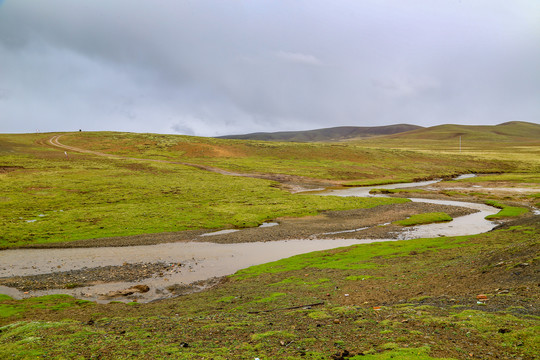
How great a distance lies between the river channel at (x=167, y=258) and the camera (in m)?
25.7

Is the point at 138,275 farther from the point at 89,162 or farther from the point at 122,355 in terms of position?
the point at 89,162

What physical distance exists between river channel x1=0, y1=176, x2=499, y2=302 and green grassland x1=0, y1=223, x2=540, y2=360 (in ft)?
10.9

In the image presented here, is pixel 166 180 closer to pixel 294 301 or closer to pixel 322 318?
pixel 294 301

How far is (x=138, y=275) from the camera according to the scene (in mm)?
28531

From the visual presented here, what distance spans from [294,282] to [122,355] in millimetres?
13805

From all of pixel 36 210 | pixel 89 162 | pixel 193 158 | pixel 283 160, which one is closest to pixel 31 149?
pixel 89 162

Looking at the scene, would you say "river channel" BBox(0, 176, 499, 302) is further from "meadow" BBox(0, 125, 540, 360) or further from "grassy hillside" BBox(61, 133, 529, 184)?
"grassy hillside" BBox(61, 133, 529, 184)

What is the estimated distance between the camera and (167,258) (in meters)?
33.7

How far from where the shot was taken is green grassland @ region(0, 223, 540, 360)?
37.5 feet

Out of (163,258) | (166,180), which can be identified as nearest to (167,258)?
(163,258)

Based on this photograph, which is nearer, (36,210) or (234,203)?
(36,210)

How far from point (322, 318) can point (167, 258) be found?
2289cm

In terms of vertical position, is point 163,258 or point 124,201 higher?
point 124,201

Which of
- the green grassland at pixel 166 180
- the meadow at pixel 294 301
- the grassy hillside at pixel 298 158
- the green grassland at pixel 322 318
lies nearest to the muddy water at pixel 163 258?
the meadow at pixel 294 301
